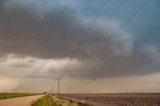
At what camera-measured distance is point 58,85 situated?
579 ft
